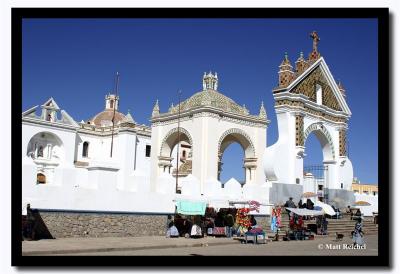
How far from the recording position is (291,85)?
62.3 feet

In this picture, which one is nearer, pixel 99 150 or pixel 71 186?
pixel 71 186

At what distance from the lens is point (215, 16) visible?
28.2 ft

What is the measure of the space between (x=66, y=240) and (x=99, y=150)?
21.6 m

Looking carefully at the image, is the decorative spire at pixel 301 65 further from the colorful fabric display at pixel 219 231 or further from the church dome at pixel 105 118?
the church dome at pixel 105 118

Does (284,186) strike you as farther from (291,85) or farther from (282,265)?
(282,265)

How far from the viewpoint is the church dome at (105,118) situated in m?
→ 35.8

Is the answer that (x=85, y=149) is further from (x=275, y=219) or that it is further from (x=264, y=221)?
(x=275, y=219)

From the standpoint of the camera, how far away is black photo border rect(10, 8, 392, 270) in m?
8.33

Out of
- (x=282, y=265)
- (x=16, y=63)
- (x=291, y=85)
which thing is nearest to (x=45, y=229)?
(x=16, y=63)

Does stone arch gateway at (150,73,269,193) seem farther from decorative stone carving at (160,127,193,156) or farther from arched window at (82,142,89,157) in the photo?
arched window at (82,142,89,157)

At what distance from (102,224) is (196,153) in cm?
1079

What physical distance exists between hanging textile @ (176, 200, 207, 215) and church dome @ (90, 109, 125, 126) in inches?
818

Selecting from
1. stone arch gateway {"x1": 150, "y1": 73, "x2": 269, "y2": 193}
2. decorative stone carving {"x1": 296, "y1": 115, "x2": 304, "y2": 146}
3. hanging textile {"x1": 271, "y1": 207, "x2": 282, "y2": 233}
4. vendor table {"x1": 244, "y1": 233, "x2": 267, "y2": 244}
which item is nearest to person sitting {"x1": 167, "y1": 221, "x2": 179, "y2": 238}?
vendor table {"x1": 244, "y1": 233, "x2": 267, "y2": 244}

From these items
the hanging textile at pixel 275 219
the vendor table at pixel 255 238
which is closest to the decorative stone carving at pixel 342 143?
the hanging textile at pixel 275 219
